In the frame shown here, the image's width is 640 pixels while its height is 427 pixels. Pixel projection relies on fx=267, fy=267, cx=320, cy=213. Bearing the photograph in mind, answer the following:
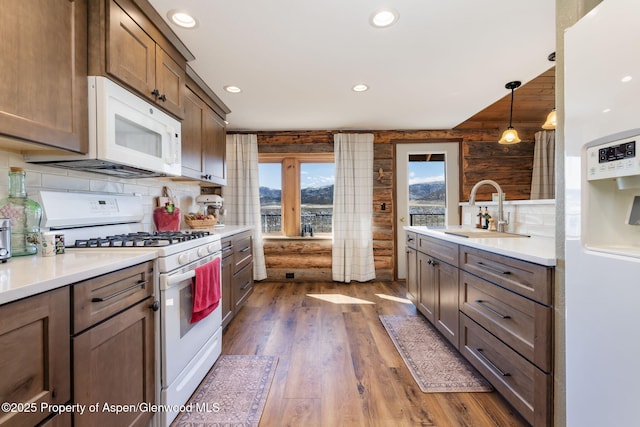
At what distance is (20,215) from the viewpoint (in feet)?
4.03

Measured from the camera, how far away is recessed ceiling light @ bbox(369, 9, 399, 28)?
1.56 m

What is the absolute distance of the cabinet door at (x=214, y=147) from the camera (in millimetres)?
2594

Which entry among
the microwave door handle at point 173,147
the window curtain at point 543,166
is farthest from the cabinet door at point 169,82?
the window curtain at point 543,166

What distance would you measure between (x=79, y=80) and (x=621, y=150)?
211cm

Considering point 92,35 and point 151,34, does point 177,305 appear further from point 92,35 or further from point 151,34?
point 151,34

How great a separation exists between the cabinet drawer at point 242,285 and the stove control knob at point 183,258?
1.04 metres

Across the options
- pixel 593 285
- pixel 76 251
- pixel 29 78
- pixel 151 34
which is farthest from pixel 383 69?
pixel 76 251

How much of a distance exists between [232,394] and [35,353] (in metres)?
1.12

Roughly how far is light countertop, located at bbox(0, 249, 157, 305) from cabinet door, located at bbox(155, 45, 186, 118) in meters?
1.03

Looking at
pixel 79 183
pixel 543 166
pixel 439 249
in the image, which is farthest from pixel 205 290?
pixel 543 166

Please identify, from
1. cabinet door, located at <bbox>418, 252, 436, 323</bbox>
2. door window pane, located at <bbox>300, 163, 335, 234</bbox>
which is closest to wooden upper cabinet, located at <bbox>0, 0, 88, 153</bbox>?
cabinet door, located at <bbox>418, 252, 436, 323</bbox>

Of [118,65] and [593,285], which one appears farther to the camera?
[118,65]

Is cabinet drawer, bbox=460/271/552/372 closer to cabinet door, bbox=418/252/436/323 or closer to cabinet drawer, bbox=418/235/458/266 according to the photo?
cabinet drawer, bbox=418/235/458/266

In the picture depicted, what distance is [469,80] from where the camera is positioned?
2.40 m
